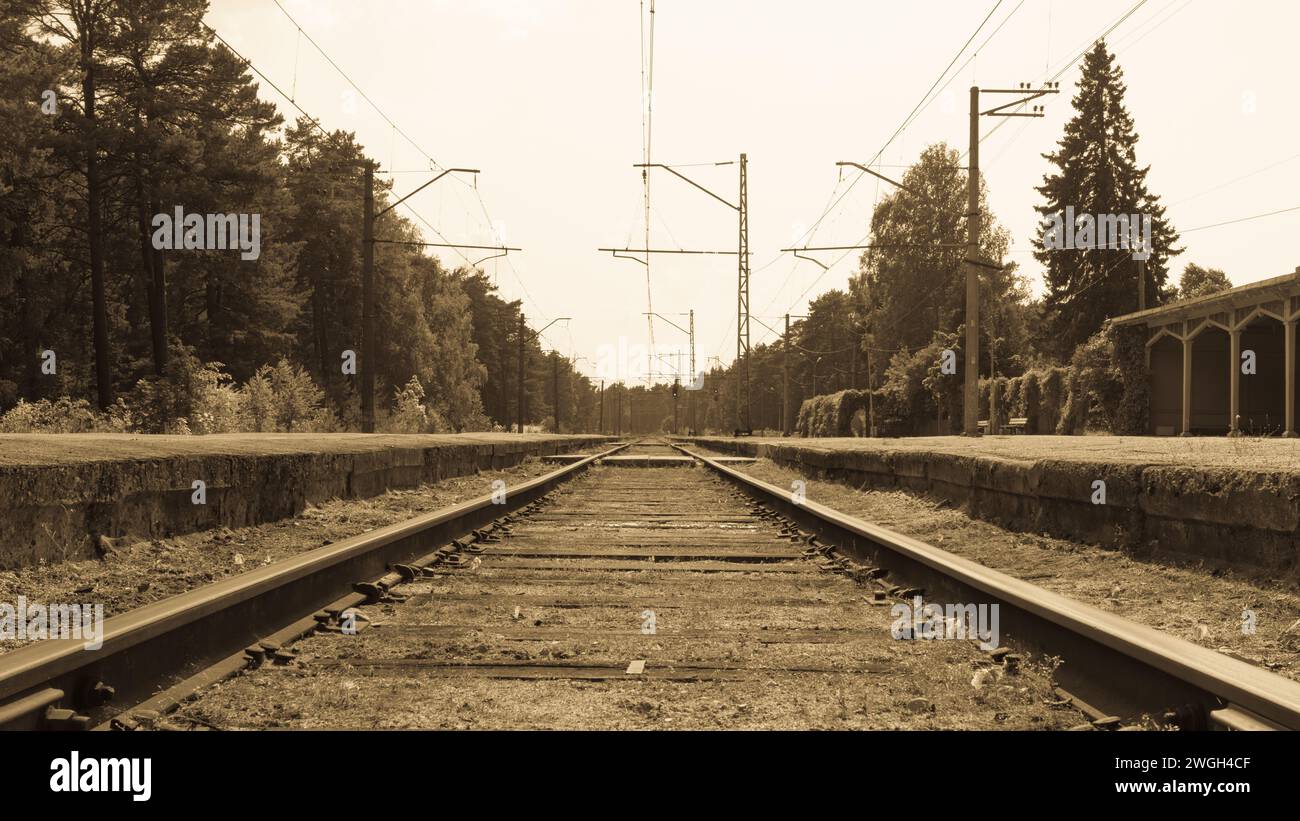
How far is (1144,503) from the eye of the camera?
249 inches

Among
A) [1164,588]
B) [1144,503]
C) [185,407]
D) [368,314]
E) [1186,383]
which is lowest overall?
[1164,588]

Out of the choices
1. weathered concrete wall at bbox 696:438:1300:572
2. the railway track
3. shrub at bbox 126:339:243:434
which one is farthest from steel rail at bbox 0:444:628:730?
shrub at bbox 126:339:243:434

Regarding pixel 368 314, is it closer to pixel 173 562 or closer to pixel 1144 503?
pixel 173 562

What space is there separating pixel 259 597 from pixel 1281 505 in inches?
189

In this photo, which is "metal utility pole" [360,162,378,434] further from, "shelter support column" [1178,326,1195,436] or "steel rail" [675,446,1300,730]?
Answer: "shelter support column" [1178,326,1195,436]

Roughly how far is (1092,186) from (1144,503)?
2275 inches

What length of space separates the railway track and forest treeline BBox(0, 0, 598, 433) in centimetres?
1972

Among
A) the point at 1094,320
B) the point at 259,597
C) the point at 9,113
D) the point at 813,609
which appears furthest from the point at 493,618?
the point at 1094,320

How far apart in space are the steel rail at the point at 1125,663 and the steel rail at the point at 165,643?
318 cm

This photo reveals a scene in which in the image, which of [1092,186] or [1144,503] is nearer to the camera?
[1144,503]

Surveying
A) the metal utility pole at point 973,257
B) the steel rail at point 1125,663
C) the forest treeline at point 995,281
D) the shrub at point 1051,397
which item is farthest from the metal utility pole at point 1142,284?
the steel rail at point 1125,663

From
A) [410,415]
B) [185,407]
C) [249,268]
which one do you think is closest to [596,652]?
[185,407]

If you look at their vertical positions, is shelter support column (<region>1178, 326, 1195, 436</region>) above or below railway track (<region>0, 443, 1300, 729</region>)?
above

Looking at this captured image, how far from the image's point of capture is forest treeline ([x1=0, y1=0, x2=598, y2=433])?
28.5m
